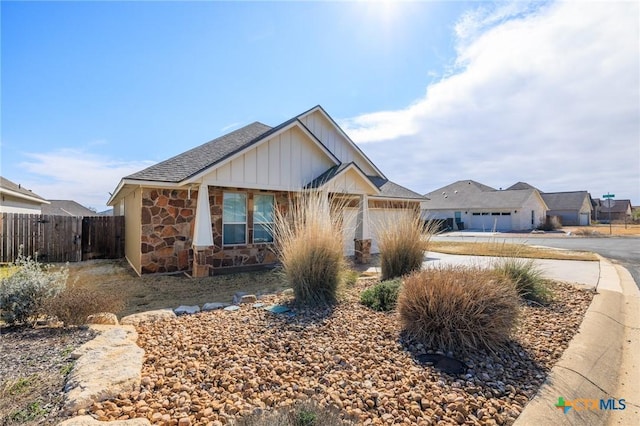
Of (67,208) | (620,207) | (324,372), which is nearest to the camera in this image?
(324,372)

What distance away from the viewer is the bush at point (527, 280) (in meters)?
4.98

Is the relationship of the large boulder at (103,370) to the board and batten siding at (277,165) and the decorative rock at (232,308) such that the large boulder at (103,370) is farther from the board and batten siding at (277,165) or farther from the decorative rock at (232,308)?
the board and batten siding at (277,165)

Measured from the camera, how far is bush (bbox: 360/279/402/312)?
174 inches

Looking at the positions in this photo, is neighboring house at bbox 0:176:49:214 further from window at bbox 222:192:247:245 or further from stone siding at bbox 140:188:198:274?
window at bbox 222:192:247:245

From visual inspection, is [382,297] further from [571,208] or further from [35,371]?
[571,208]

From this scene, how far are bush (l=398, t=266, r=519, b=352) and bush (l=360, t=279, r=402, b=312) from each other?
88 centimetres

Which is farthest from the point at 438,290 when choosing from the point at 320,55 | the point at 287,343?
the point at 320,55

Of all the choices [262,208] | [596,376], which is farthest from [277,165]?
[596,376]

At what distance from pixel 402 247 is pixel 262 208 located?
192 inches

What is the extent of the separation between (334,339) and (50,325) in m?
3.32

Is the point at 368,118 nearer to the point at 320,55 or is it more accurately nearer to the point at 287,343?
the point at 320,55

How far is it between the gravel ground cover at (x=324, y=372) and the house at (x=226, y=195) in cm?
368

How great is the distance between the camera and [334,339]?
3359 millimetres

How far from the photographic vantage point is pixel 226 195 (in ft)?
28.4
